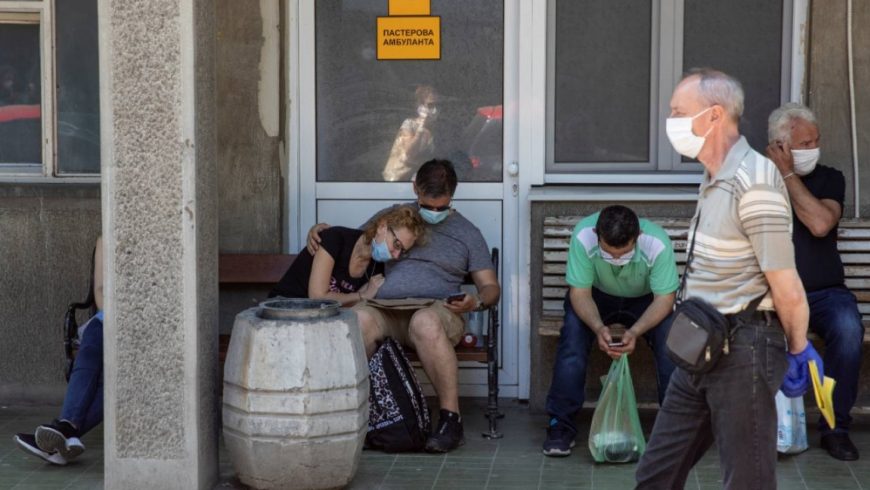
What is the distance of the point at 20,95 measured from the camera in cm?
723

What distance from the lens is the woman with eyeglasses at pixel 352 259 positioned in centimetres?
653

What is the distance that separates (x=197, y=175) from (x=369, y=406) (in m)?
1.40

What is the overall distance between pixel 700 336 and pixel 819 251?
261cm

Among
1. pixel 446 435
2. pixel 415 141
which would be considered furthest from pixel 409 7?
pixel 446 435

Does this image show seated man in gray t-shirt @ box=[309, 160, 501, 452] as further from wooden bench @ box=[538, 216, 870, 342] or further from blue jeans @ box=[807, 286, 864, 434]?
blue jeans @ box=[807, 286, 864, 434]

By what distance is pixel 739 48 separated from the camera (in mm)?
7062

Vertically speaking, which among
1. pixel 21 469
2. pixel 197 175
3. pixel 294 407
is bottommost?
pixel 21 469

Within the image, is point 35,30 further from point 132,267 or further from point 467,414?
point 467,414

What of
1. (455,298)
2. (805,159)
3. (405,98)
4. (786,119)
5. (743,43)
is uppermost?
(743,43)

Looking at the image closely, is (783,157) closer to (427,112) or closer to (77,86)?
(427,112)

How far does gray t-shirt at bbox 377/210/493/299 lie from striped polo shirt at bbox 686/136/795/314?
8.53ft

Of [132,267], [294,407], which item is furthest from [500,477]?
[132,267]

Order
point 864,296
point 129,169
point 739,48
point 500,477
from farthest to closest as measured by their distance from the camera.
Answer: point 739,48 → point 864,296 → point 500,477 → point 129,169

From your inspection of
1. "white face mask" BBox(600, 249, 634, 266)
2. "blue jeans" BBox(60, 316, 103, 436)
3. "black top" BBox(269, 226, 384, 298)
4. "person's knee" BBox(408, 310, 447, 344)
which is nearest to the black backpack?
"person's knee" BBox(408, 310, 447, 344)
